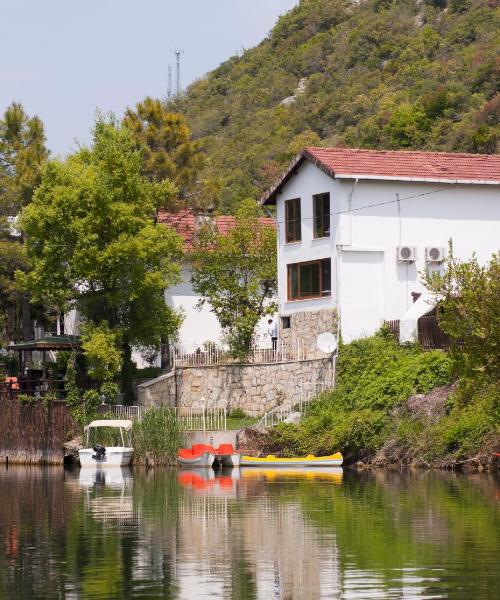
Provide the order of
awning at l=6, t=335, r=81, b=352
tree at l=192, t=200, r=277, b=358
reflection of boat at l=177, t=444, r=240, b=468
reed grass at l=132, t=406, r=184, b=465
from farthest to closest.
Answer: tree at l=192, t=200, r=277, b=358 < awning at l=6, t=335, r=81, b=352 < reed grass at l=132, t=406, r=184, b=465 < reflection of boat at l=177, t=444, r=240, b=468

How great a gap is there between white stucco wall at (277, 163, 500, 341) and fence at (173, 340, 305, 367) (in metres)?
2.08

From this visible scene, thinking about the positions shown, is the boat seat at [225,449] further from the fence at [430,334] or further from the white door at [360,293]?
the fence at [430,334]

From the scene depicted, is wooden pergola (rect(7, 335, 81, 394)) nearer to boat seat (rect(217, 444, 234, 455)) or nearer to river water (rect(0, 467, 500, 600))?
boat seat (rect(217, 444, 234, 455))

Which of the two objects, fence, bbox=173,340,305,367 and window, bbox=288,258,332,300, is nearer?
fence, bbox=173,340,305,367

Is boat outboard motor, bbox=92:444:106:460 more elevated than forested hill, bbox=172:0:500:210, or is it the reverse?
forested hill, bbox=172:0:500:210

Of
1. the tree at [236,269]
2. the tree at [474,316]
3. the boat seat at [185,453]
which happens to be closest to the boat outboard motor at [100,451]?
the boat seat at [185,453]

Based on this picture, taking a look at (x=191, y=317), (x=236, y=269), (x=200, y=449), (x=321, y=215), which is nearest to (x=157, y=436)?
(x=200, y=449)

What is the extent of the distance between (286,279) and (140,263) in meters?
6.51

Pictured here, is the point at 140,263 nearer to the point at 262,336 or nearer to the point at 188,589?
the point at 262,336

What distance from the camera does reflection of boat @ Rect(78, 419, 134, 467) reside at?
55.5 m

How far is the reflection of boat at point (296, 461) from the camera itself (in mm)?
49938

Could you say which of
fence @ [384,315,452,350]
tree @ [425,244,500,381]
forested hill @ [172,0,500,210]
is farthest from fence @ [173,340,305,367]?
forested hill @ [172,0,500,210]

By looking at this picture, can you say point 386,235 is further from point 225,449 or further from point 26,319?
point 26,319

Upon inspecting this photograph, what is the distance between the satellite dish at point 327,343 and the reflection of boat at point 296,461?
5932 millimetres
